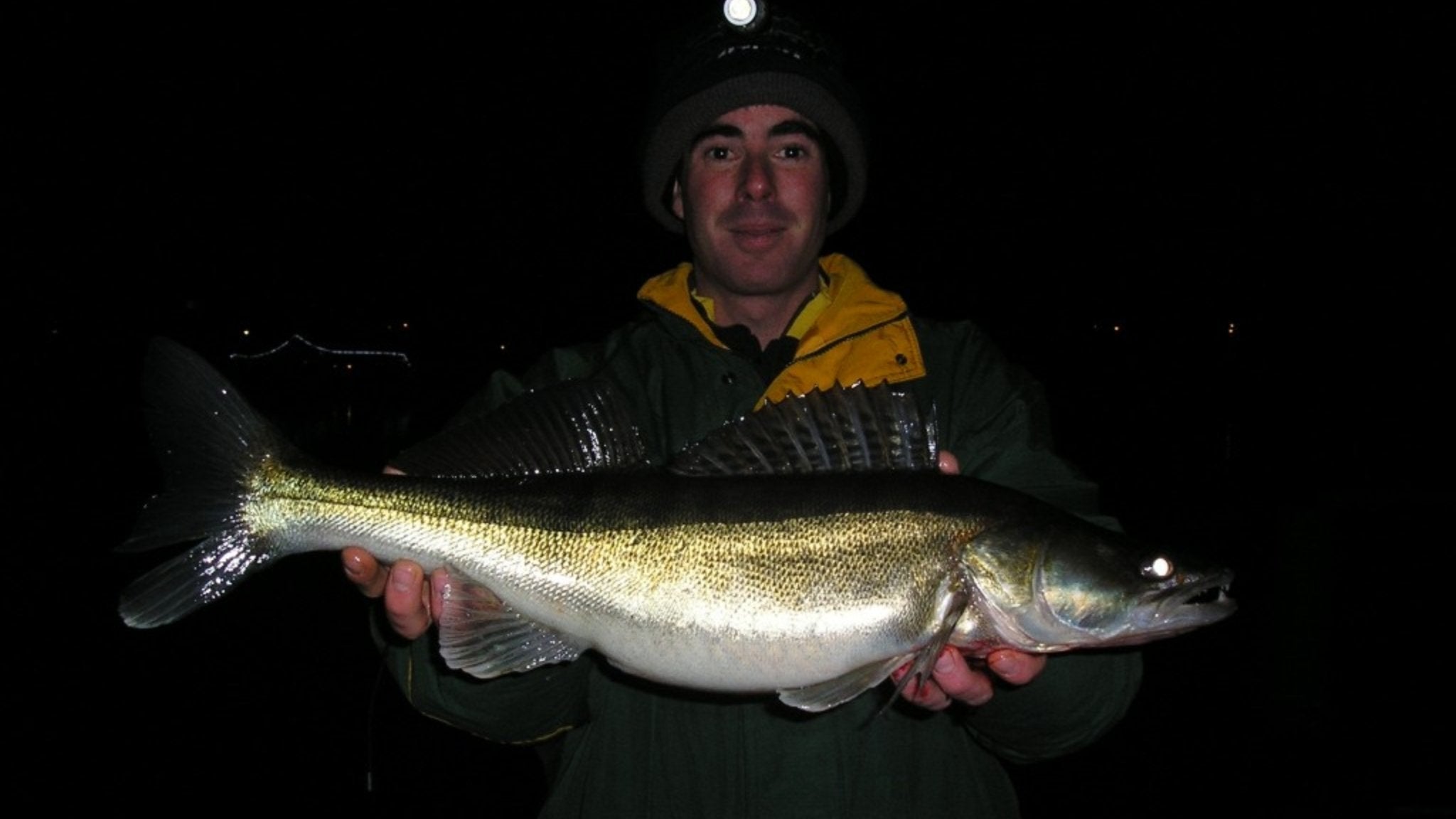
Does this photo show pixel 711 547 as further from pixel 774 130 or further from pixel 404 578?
pixel 774 130

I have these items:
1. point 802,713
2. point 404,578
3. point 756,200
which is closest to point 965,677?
point 802,713

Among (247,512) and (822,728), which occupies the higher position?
(247,512)

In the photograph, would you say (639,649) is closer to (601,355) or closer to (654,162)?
(601,355)

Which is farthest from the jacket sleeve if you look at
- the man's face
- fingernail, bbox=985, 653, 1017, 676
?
the man's face

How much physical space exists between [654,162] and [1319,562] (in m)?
4.45

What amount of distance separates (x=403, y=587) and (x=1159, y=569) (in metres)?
2.01

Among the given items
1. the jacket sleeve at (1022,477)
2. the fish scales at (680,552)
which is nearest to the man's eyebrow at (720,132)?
the jacket sleeve at (1022,477)

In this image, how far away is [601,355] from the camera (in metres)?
3.26

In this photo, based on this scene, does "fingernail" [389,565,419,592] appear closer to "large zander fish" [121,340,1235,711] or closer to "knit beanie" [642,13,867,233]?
"large zander fish" [121,340,1235,711]

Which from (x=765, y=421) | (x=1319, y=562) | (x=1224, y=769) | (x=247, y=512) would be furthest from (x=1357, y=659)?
(x=247, y=512)

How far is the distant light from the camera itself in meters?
3.43

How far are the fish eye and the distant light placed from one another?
90.0 inches

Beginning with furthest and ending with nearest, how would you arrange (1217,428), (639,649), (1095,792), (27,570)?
(1217,428) → (27,570) → (1095,792) → (639,649)

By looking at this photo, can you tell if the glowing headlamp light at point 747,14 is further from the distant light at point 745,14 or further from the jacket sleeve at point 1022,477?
the jacket sleeve at point 1022,477
